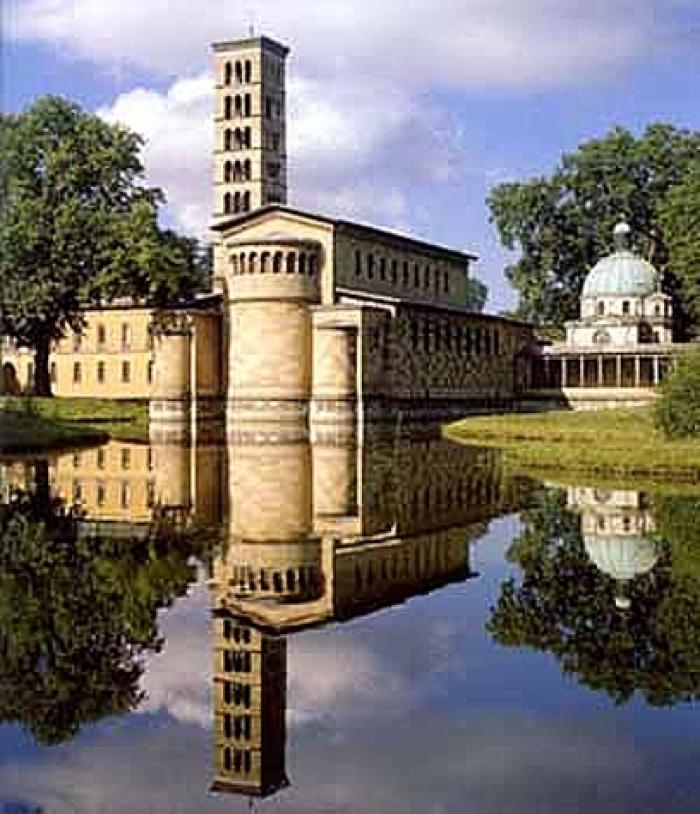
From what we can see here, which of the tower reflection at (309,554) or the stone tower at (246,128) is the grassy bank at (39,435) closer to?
the tower reflection at (309,554)

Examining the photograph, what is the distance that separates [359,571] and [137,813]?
10.3m

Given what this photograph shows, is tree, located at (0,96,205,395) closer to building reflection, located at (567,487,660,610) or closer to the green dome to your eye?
the green dome

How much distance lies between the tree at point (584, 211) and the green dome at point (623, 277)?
→ 3.62m

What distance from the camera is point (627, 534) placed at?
2223 cm

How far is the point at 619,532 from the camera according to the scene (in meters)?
22.5

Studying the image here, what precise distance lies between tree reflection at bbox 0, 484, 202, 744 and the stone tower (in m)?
52.2

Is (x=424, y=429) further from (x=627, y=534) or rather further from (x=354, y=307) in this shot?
(x=627, y=534)

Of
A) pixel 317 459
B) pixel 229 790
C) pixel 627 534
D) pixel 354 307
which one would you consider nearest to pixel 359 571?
pixel 627 534

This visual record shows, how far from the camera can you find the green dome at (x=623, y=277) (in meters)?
77.9

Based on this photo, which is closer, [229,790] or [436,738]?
[229,790]

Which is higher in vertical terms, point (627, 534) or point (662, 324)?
point (662, 324)

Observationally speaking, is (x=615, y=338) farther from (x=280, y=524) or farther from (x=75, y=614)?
(x=75, y=614)

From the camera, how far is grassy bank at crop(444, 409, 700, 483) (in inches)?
1359

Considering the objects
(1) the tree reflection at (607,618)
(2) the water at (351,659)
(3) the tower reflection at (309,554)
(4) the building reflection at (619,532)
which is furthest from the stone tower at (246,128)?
(1) the tree reflection at (607,618)
